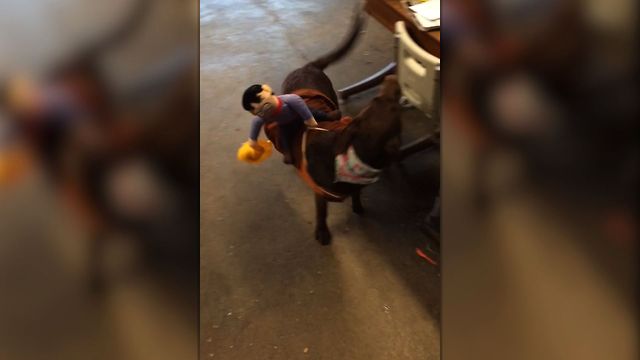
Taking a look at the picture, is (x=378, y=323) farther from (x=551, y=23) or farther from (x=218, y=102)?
(x=218, y=102)

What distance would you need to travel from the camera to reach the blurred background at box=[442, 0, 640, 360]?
18.6 inches

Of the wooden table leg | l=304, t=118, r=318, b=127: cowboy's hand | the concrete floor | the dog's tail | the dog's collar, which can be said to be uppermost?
the dog's collar

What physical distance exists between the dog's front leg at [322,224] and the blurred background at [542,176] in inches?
27.0

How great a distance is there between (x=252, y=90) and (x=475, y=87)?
0.65 metres

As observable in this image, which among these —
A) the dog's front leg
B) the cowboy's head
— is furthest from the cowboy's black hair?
the dog's front leg

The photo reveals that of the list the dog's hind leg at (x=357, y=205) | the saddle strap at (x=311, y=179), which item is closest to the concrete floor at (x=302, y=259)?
the dog's hind leg at (x=357, y=205)

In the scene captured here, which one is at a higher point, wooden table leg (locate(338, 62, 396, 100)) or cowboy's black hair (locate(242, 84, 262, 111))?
cowboy's black hair (locate(242, 84, 262, 111))

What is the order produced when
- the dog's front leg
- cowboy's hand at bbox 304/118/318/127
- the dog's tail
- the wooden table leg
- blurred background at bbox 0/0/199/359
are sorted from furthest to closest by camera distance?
the wooden table leg, the dog's tail, the dog's front leg, cowboy's hand at bbox 304/118/318/127, blurred background at bbox 0/0/199/359

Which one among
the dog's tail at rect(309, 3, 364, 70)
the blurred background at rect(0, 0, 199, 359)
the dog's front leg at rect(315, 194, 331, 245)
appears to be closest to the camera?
the blurred background at rect(0, 0, 199, 359)

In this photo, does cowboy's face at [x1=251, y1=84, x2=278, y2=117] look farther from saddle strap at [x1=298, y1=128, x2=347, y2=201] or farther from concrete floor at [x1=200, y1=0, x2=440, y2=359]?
concrete floor at [x1=200, y1=0, x2=440, y2=359]

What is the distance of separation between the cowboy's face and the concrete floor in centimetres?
32

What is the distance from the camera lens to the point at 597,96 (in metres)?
0.48

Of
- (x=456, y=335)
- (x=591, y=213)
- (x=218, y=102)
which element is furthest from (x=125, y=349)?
(x=218, y=102)

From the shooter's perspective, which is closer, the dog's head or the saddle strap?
the dog's head
